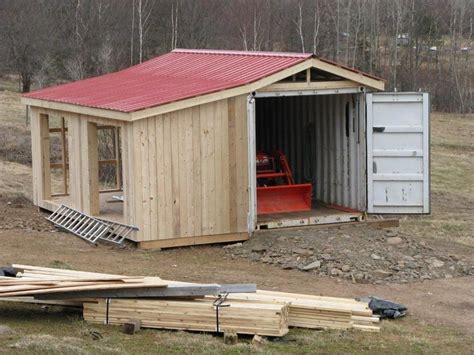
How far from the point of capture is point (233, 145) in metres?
16.9

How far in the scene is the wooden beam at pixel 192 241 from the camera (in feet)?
54.4

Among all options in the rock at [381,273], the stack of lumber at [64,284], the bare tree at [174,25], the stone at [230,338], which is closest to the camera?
the stone at [230,338]

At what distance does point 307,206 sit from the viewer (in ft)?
61.3

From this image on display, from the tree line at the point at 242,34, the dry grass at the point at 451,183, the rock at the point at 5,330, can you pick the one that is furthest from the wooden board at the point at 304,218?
the tree line at the point at 242,34

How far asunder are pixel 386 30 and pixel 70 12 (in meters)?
16.7

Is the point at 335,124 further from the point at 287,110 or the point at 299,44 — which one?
the point at 299,44

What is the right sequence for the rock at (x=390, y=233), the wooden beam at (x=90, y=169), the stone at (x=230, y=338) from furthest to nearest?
the wooden beam at (x=90, y=169) → the rock at (x=390, y=233) → the stone at (x=230, y=338)

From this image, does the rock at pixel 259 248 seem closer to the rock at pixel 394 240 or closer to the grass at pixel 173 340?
the rock at pixel 394 240

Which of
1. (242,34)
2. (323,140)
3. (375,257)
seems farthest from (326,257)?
(242,34)

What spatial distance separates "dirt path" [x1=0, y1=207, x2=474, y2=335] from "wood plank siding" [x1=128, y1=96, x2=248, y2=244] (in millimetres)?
468

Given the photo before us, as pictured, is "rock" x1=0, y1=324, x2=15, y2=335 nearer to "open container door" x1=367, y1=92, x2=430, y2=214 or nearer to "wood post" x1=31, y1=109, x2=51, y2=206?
"open container door" x1=367, y1=92, x2=430, y2=214

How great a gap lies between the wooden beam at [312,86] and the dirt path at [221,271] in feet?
9.53

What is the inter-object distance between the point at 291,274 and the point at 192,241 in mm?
2180

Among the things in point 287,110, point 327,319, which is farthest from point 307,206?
point 327,319
